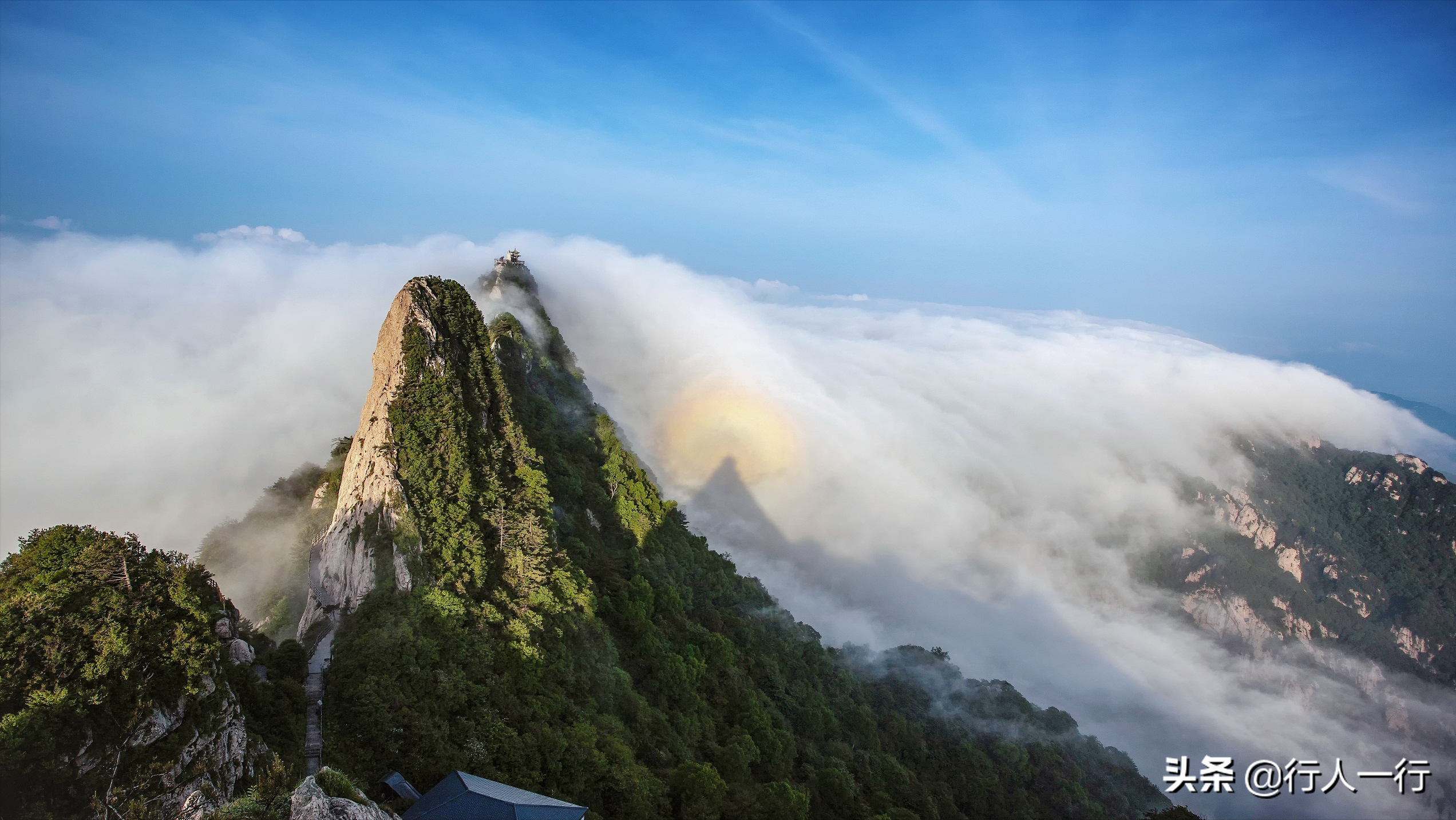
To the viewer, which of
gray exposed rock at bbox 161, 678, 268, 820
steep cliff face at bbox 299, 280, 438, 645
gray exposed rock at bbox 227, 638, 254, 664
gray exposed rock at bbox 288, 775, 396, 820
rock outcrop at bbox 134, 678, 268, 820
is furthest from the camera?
steep cliff face at bbox 299, 280, 438, 645

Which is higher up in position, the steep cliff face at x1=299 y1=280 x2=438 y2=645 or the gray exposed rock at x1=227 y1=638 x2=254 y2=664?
the steep cliff face at x1=299 y1=280 x2=438 y2=645

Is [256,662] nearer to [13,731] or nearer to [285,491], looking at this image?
[13,731]

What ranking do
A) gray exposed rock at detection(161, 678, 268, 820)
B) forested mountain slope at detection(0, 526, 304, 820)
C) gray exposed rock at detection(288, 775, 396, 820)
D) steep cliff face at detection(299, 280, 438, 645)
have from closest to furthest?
1. gray exposed rock at detection(288, 775, 396, 820)
2. forested mountain slope at detection(0, 526, 304, 820)
3. gray exposed rock at detection(161, 678, 268, 820)
4. steep cliff face at detection(299, 280, 438, 645)

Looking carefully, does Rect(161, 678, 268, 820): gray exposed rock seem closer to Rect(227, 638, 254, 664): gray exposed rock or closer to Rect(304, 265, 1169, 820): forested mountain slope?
Rect(227, 638, 254, 664): gray exposed rock

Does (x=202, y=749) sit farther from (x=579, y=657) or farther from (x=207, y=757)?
(x=579, y=657)

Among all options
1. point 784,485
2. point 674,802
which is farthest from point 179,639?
point 784,485

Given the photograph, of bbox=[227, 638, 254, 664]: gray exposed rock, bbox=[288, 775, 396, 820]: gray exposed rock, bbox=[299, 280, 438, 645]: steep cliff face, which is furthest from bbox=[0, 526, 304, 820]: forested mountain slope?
bbox=[299, 280, 438, 645]: steep cliff face

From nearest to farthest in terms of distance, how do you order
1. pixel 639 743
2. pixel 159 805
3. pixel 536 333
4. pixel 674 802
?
pixel 159 805, pixel 674 802, pixel 639 743, pixel 536 333
